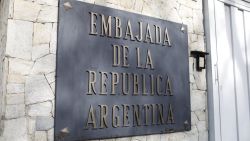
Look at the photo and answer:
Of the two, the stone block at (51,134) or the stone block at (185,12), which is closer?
the stone block at (51,134)

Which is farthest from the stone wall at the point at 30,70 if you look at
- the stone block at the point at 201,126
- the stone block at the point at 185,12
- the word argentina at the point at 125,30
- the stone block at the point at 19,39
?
the stone block at the point at 185,12

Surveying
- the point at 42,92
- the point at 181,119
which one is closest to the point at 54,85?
the point at 42,92

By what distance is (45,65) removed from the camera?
2578 millimetres

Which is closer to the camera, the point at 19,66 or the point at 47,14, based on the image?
the point at 19,66

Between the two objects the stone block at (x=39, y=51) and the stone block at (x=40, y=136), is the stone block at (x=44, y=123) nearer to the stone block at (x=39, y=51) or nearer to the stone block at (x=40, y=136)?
the stone block at (x=40, y=136)

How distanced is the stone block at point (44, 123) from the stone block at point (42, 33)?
2.11ft

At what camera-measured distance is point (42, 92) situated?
99.3 inches

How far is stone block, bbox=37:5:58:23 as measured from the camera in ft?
8.62

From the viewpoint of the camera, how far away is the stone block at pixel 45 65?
8.33 ft

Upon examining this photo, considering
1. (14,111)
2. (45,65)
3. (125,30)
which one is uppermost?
(125,30)

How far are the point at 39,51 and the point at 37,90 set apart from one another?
34cm

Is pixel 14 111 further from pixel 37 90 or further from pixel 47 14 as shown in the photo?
pixel 47 14

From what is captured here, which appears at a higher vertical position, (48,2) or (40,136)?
(48,2)

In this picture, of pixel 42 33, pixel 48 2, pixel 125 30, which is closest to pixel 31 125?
pixel 42 33
